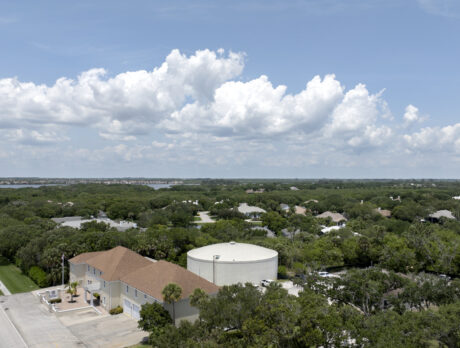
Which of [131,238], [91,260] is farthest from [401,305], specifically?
[131,238]

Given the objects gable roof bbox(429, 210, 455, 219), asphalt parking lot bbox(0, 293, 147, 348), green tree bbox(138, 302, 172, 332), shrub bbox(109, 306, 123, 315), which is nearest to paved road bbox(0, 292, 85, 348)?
asphalt parking lot bbox(0, 293, 147, 348)

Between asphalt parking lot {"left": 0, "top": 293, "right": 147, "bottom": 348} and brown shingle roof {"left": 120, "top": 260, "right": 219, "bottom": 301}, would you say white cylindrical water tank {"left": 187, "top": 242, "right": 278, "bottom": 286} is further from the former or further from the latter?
asphalt parking lot {"left": 0, "top": 293, "right": 147, "bottom": 348}

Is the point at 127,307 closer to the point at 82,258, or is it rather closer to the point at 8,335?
Result: the point at 8,335

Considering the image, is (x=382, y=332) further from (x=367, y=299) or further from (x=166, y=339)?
(x=166, y=339)

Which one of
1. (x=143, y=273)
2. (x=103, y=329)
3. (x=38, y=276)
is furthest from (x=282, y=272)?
(x=38, y=276)

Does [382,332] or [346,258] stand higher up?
[382,332]

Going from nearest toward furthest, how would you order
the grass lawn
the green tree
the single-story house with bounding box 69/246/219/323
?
1. the green tree
2. the single-story house with bounding box 69/246/219/323
3. the grass lawn

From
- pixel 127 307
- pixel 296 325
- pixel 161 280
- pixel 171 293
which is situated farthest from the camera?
pixel 127 307
